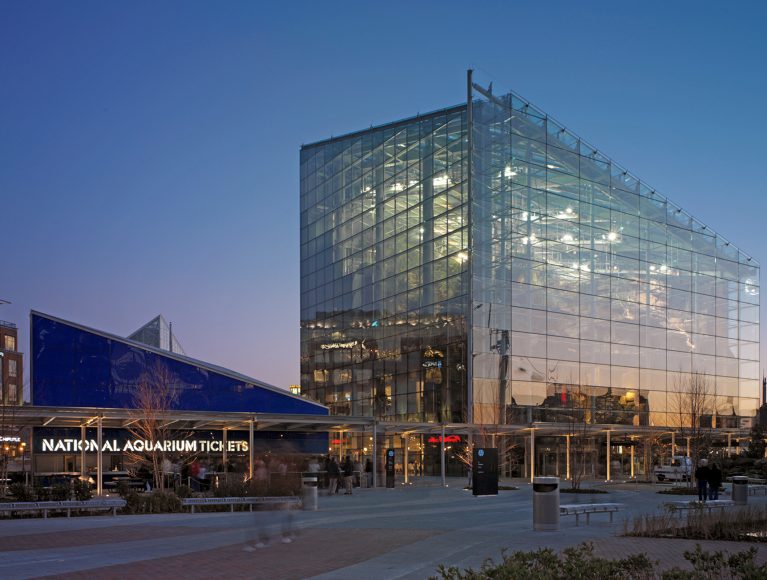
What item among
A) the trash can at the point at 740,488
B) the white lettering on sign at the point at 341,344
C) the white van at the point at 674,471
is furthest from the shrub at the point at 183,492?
the white lettering on sign at the point at 341,344

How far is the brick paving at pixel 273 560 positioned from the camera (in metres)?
13.6

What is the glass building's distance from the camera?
51.9 m

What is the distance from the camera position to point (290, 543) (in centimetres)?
1759

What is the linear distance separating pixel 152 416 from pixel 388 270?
30489mm

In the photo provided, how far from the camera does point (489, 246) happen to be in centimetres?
5197

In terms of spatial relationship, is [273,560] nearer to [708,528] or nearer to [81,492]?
[708,528]

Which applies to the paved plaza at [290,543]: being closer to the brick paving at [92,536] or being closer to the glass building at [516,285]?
the brick paving at [92,536]

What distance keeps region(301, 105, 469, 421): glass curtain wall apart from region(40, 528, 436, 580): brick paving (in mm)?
33255

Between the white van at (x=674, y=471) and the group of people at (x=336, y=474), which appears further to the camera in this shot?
the white van at (x=674, y=471)

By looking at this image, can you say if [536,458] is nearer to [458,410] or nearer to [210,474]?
[458,410]

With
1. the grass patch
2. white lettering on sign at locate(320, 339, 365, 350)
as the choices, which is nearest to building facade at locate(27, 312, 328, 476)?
the grass patch

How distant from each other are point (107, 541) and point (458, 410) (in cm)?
3509

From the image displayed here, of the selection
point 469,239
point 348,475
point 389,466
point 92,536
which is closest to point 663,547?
point 92,536

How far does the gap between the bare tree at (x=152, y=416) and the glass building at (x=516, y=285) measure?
19.1 m
